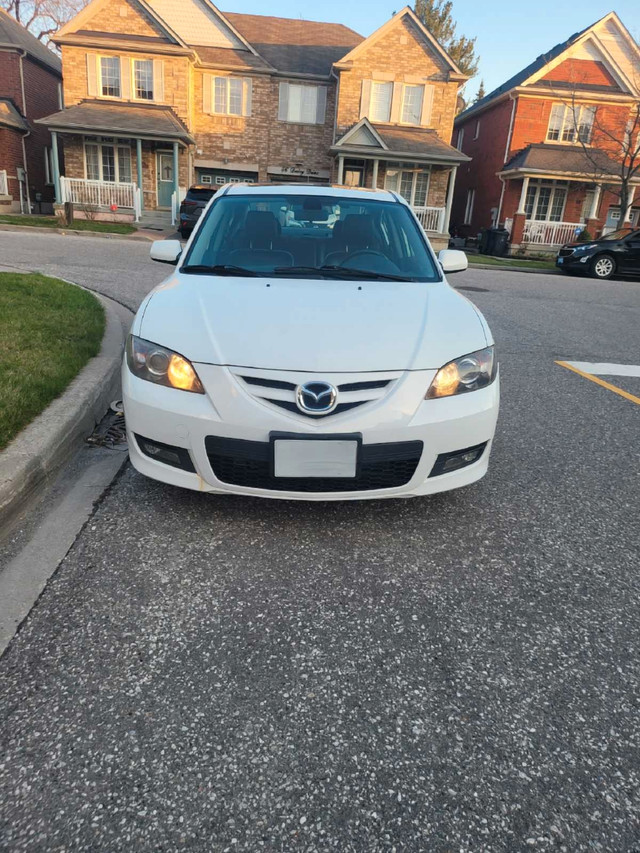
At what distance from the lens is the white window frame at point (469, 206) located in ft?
104

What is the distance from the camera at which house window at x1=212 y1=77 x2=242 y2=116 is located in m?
25.9

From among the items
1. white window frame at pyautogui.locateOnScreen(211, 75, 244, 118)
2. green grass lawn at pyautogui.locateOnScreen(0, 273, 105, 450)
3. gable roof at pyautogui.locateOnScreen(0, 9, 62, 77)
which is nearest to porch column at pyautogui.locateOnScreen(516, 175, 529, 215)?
white window frame at pyautogui.locateOnScreen(211, 75, 244, 118)

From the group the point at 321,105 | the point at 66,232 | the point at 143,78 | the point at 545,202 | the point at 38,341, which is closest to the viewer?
the point at 38,341

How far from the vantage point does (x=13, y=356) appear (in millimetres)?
4590

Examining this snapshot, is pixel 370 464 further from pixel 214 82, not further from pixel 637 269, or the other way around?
pixel 214 82

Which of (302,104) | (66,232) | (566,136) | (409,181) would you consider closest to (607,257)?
(409,181)

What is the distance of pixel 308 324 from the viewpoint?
9.75 feet

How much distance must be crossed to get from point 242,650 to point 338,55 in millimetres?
31109

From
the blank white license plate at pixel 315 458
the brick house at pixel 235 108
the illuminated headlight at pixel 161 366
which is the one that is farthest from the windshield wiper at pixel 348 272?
the brick house at pixel 235 108

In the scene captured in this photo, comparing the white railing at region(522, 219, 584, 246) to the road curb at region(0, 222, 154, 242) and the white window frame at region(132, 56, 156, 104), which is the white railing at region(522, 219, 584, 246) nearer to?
the road curb at region(0, 222, 154, 242)

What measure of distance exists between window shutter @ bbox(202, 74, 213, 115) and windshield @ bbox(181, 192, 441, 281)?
979 inches

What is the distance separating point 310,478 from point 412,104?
27.7 metres

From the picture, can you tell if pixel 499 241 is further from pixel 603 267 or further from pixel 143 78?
pixel 143 78

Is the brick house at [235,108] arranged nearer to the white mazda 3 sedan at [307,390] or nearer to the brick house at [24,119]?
the brick house at [24,119]
